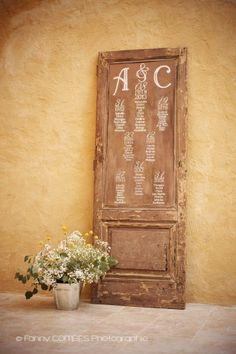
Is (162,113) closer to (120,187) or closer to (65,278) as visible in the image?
(120,187)

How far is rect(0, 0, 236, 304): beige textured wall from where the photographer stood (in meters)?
4.98

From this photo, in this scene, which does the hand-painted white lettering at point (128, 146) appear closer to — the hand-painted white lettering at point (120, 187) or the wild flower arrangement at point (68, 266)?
the hand-painted white lettering at point (120, 187)

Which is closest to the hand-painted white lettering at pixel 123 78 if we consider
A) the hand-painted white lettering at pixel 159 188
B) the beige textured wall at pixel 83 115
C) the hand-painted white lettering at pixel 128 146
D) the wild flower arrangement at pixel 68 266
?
the beige textured wall at pixel 83 115

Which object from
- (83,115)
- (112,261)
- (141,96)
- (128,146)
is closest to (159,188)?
(128,146)

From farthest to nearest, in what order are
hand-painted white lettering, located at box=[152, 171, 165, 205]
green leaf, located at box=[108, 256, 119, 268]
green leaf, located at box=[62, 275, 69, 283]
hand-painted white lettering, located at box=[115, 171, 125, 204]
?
1. hand-painted white lettering, located at box=[115, 171, 125, 204]
2. hand-painted white lettering, located at box=[152, 171, 165, 205]
3. green leaf, located at box=[108, 256, 119, 268]
4. green leaf, located at box=[62, 275, 69, 283]

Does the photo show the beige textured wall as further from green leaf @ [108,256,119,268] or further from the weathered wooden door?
green leaf @ [108,256,119,268]

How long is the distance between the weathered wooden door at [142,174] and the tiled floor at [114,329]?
31cm

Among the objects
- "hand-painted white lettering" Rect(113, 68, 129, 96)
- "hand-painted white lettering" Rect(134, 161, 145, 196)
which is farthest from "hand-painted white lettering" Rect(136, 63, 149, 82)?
"hand-painted white lettering" Rect(134, 161, 145, 196)

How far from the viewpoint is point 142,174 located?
5.03 metres

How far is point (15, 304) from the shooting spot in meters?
4.76

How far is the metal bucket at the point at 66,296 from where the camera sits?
442 cm

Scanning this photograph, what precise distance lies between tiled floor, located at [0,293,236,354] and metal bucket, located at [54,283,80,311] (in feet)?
0.26

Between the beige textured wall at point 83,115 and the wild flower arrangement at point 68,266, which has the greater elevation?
the beige textured wall at point 83,115

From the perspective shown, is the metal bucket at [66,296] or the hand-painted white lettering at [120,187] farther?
the hand-painted white lettering at [120,187]
